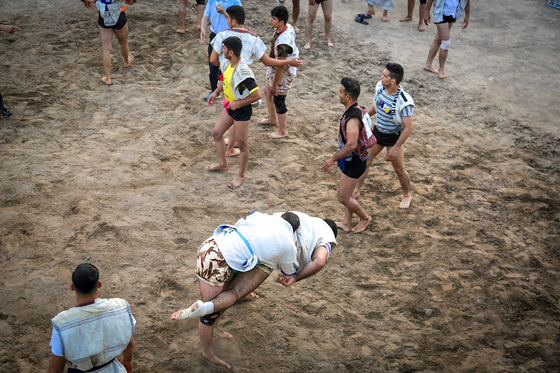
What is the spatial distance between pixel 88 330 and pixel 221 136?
3457mm

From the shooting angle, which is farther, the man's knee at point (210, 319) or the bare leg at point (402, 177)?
the bare leg at point (402, 177)

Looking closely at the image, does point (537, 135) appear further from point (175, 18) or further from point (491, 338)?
point (175, 18)

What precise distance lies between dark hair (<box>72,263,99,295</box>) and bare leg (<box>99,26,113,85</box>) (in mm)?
5728

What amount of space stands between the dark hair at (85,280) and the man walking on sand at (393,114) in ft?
11.9

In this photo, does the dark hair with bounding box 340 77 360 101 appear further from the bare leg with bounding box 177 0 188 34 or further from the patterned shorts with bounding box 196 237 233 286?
the bare leg with bounding box 177 0 188 34

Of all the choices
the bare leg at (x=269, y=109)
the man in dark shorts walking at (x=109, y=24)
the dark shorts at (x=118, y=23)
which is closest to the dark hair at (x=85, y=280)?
the bare leg at (x=269, y=109)

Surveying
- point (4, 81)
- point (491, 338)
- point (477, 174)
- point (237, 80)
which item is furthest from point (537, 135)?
point (4, 81)

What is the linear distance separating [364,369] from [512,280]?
2064mm

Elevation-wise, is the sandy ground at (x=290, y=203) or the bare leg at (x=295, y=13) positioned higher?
the bare leg at (x=295, y=13)

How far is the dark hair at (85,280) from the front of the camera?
2.82 meters

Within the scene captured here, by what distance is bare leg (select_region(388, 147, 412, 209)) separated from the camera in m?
5.66

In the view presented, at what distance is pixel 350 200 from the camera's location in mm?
5344

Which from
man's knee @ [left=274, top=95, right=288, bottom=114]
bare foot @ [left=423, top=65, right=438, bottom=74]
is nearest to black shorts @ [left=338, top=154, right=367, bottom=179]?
man's knee @ [left=274, top=95, right=288, bottom=114]

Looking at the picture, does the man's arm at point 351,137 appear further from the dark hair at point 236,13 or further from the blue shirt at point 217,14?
the blue shirt at point 217,14
